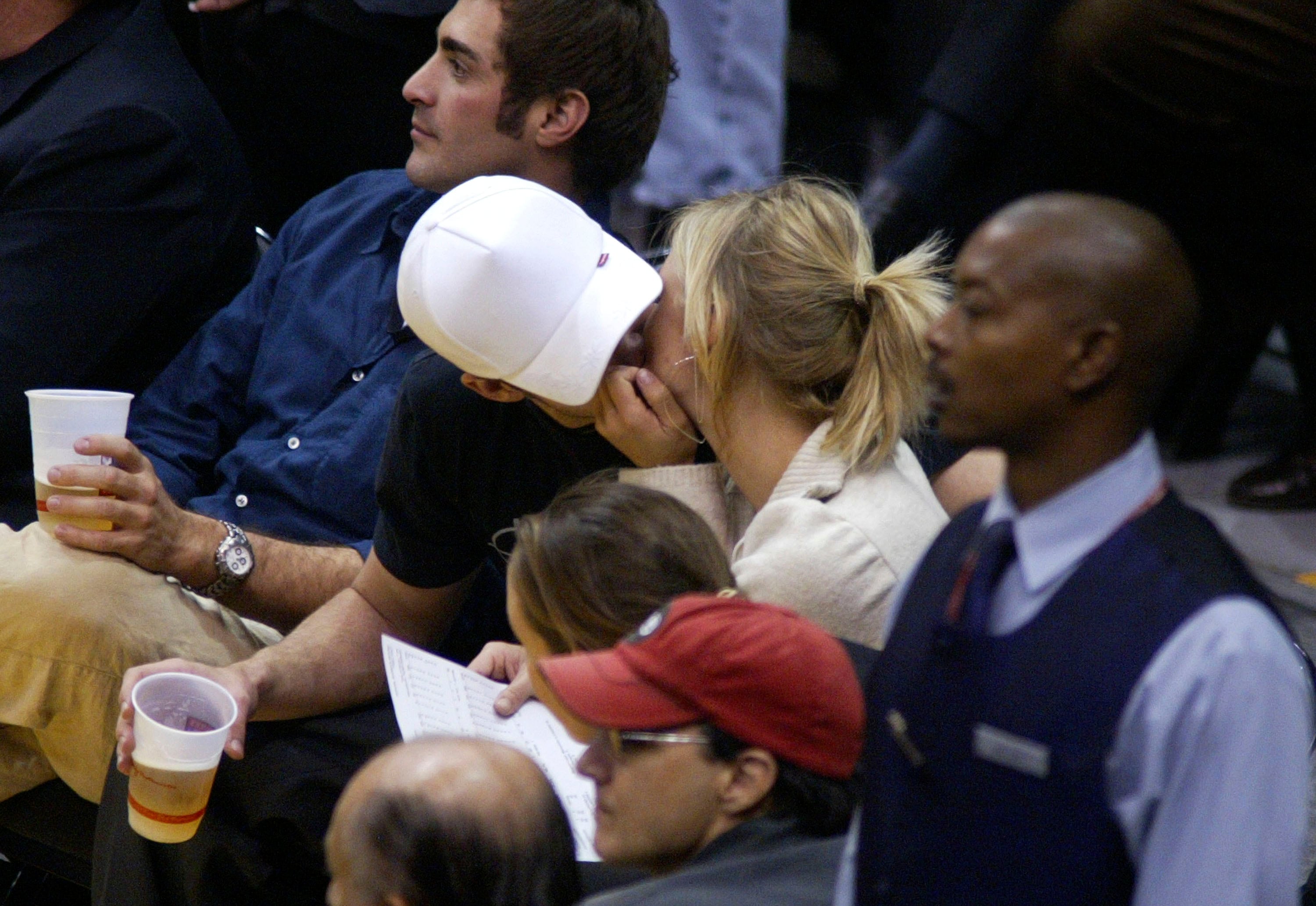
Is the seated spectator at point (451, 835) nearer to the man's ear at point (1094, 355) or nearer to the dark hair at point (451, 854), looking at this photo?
the dark hair at point (451, 854)

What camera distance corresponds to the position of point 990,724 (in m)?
1.04

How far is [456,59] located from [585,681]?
1.62 metres

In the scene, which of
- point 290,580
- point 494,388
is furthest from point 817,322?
point 290,580

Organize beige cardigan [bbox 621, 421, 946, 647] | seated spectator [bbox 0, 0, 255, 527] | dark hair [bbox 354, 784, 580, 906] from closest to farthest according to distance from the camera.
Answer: dark hair [bbox 354, 784, 580, 906] → beige cardigan [bbox 621, 421, 946, 647] → seated spectator [bbox 0, 0, 255, 527]

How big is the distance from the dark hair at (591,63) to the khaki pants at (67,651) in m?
1.01

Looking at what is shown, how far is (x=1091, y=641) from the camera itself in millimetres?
1018

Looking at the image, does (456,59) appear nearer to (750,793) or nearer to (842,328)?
(842,328)

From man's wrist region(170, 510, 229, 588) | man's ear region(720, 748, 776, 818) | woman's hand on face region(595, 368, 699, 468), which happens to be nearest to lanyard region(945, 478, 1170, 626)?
man's ear region(720, 748, 776, 818)

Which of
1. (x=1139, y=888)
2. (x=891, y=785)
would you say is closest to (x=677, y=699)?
(x=891, y=785)

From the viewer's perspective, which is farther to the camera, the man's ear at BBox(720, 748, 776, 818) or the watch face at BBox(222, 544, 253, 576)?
the watch face at BBox(222, 544, 253, 576)

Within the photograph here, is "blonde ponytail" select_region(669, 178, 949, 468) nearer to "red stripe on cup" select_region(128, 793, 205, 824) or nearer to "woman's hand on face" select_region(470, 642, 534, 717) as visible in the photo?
"woman's hand on face" select_region(470, 642, 534, 717)

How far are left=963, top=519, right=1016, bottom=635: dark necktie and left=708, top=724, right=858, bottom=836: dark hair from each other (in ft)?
0.92

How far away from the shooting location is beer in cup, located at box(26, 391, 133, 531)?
2068 mm

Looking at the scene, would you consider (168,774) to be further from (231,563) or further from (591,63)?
(591,63)
